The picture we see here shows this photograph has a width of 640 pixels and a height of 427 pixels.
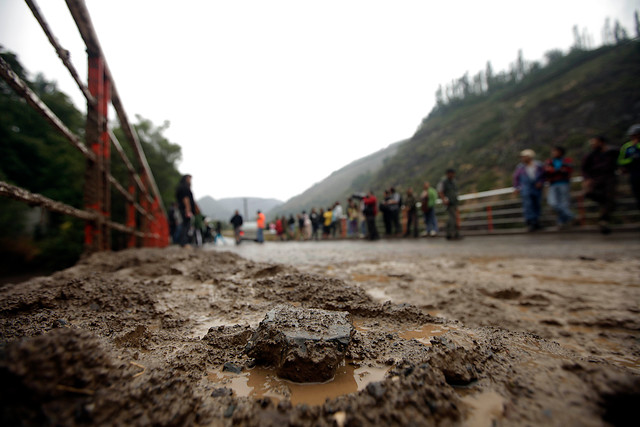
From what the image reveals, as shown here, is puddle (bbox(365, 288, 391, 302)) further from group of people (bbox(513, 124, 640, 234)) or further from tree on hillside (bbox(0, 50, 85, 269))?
tree on hillside (bbox(0, 50, 85, 269))

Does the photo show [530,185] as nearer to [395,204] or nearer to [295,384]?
[395,204]

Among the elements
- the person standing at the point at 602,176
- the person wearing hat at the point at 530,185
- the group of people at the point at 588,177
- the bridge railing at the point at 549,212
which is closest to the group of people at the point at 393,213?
the bridge railing at the point at 549,212

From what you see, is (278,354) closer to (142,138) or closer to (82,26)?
(82,26)

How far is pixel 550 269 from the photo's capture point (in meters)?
2.53

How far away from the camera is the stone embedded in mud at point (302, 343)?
0.76 metres

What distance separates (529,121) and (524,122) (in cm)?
81

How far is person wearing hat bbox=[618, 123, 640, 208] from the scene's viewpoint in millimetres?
4551

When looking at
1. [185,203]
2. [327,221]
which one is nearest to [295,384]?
[185,203]

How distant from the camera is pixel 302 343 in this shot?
807 mm

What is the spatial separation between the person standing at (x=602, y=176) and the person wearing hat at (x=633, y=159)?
0.85ft

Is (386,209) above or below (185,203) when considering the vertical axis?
below

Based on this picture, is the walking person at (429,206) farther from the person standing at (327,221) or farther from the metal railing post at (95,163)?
the metal railing post at (95,163)

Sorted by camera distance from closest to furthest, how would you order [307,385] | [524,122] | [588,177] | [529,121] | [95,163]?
[307,385]
[95,163]
[588,177]
[529,121]
[524,122]

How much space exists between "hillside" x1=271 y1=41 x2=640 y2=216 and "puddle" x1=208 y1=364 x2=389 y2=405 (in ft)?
63.5
